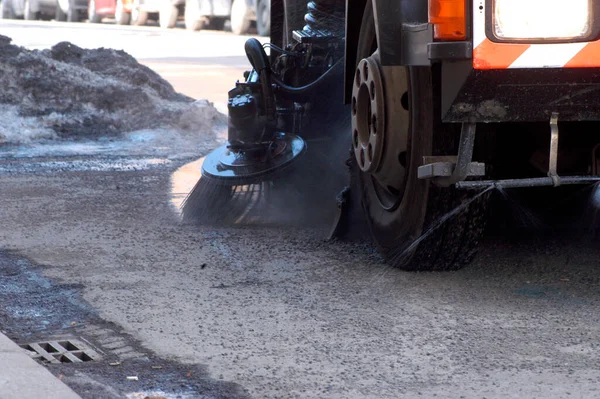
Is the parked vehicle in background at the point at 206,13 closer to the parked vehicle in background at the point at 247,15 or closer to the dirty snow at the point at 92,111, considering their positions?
the parked vehicle in background at the point at 247,15

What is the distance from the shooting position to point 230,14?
2342 cm

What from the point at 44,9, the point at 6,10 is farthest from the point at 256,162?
the point at 6,10

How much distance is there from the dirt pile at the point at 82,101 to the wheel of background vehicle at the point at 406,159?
4.94 m

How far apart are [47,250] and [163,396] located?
1984 millimetres

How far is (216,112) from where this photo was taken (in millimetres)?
9656

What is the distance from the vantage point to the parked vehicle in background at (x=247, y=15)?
2108 centimetres

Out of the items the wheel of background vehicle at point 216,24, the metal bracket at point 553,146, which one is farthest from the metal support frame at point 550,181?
the wheel of background vehicle at point 216,24

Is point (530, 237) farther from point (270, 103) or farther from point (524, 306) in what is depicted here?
point (270, 103)

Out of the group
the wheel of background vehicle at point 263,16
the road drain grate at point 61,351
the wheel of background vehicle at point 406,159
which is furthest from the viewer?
the wheel of background vehicle at point 263,16

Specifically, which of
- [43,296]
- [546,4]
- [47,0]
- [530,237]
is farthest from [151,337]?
[47,0]

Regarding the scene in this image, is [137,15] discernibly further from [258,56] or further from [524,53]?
[524,53]

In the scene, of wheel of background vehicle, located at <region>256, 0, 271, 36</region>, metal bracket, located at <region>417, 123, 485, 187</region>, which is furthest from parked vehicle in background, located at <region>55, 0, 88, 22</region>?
metal bracket, located at <region>417, 123, 485, 187</region>

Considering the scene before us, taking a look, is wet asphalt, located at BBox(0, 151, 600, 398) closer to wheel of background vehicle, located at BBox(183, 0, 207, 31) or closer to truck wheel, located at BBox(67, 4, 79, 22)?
wheel of background vehicle, located at BBox(183, 0, 207, 31)

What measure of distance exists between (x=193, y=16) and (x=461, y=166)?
→ 21478 mm
